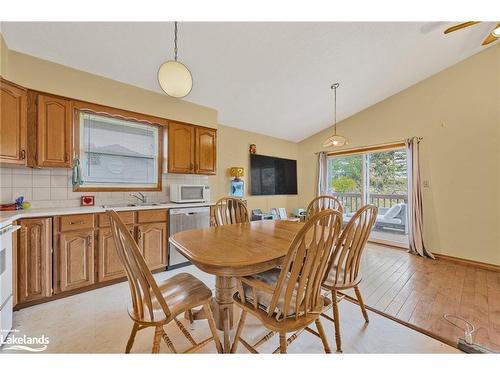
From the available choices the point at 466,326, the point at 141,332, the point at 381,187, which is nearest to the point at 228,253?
the point at 141,332

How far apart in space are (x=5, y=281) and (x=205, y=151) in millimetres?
2546

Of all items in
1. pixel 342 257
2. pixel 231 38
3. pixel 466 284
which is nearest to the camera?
pixel 342 257

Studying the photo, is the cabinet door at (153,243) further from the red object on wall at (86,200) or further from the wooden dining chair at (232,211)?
the wooden dining chair at (232,211)

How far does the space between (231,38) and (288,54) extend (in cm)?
77

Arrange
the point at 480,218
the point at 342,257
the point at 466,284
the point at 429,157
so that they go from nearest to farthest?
1. the point at 342,257
2. the point at 466,284
3. the point at 480,218
4. the point at 429,157

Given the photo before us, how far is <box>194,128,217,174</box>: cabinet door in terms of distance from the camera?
340 centimetres

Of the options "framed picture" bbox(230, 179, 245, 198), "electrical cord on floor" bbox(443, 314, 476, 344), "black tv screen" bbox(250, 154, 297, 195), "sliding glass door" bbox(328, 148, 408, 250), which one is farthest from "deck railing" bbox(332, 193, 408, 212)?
"electrical cord on floor" bbox(443, 314, 476, 344)

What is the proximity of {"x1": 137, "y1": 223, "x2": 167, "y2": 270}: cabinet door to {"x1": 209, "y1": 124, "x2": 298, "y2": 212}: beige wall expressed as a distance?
142 centimetres

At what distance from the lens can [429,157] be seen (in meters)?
3.60

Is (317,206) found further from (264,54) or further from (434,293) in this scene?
(264,54)

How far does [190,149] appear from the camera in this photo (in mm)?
3316

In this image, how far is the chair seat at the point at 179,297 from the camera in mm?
1143
